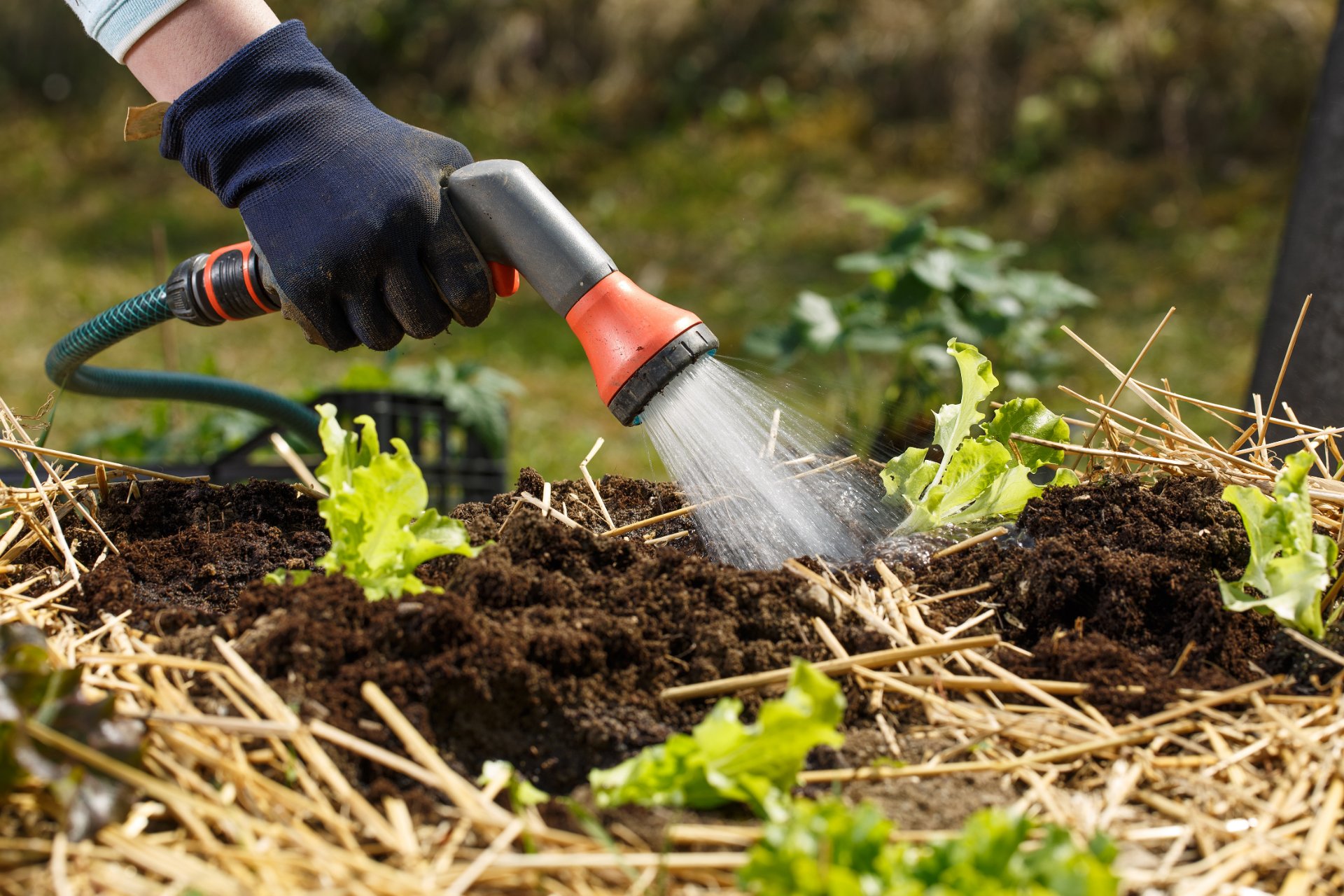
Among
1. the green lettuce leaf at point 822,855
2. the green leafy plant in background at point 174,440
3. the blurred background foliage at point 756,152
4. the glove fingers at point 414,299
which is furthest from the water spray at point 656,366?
the blurred background foliage at point 756,152

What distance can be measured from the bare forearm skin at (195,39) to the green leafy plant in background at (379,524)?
2.88 ft

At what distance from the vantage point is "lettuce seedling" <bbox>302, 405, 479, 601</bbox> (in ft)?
4.78

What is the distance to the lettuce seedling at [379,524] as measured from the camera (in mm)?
1458

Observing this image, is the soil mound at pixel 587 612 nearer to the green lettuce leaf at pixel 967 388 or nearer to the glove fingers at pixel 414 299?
the green lettuce leaf at pixel 967 388

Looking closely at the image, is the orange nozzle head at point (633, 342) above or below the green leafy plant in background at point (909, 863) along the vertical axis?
above

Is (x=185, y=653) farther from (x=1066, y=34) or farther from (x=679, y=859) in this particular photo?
(x=1066, y=34)

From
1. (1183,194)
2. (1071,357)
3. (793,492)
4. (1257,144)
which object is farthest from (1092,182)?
(793,492)

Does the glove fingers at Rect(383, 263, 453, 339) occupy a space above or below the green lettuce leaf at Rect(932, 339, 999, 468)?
above

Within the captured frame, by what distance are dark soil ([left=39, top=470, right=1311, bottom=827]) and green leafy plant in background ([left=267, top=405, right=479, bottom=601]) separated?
51 millimetres

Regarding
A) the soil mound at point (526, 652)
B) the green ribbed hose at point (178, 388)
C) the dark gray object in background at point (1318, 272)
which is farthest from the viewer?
the dark gray object in background at point (1318, 272)

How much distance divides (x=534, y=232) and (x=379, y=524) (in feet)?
1.90

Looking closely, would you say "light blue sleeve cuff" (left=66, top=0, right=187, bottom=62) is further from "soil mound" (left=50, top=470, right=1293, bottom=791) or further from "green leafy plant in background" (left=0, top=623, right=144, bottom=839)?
"green leafy plant in background" (left=0, top=623, right=144, bottom=839)

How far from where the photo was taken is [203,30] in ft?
6.37

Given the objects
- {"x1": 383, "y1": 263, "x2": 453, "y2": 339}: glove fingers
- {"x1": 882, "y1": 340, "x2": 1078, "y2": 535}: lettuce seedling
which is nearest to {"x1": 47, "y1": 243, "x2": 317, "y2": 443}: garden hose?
{"x1": 383, "y1": 263, "x2": 453, "y2": 339}: glove fingers
